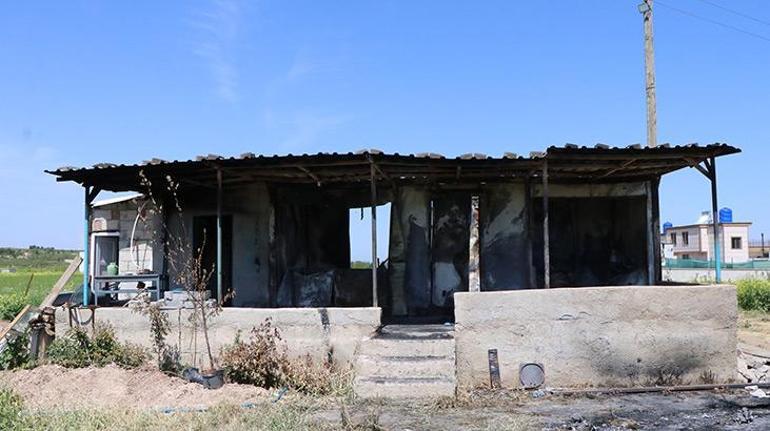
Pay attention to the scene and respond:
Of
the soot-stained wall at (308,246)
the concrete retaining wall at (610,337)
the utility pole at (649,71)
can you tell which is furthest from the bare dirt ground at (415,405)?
the utility pole at (649,71)

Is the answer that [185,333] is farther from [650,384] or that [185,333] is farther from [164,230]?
[650,384]

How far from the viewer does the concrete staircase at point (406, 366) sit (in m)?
7.79

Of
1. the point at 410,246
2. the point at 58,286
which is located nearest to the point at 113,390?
the point at 58,286

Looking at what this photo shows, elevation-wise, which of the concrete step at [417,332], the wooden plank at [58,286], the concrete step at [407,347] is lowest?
the concrete step at [407,347]

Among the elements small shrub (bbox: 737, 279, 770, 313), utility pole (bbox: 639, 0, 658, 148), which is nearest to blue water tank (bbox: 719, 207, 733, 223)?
small shrub (bbox: 737, 279, 770, 313)

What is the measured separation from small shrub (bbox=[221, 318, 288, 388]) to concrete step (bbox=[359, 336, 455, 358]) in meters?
1.24

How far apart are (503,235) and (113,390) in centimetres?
707

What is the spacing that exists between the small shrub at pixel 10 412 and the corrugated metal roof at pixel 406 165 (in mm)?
3692

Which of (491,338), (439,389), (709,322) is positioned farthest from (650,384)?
(439,389)

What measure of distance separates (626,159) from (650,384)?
3285mm

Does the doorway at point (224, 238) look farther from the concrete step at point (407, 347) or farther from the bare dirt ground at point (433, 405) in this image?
the concrete step at point (407, 347)

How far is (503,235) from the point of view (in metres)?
11.7

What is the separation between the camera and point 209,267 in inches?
528

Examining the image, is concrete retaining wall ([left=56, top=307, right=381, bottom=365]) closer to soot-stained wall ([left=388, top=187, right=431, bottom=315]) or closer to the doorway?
soot-stained wall ([left=388, top=187, right=431, bottom=315])
